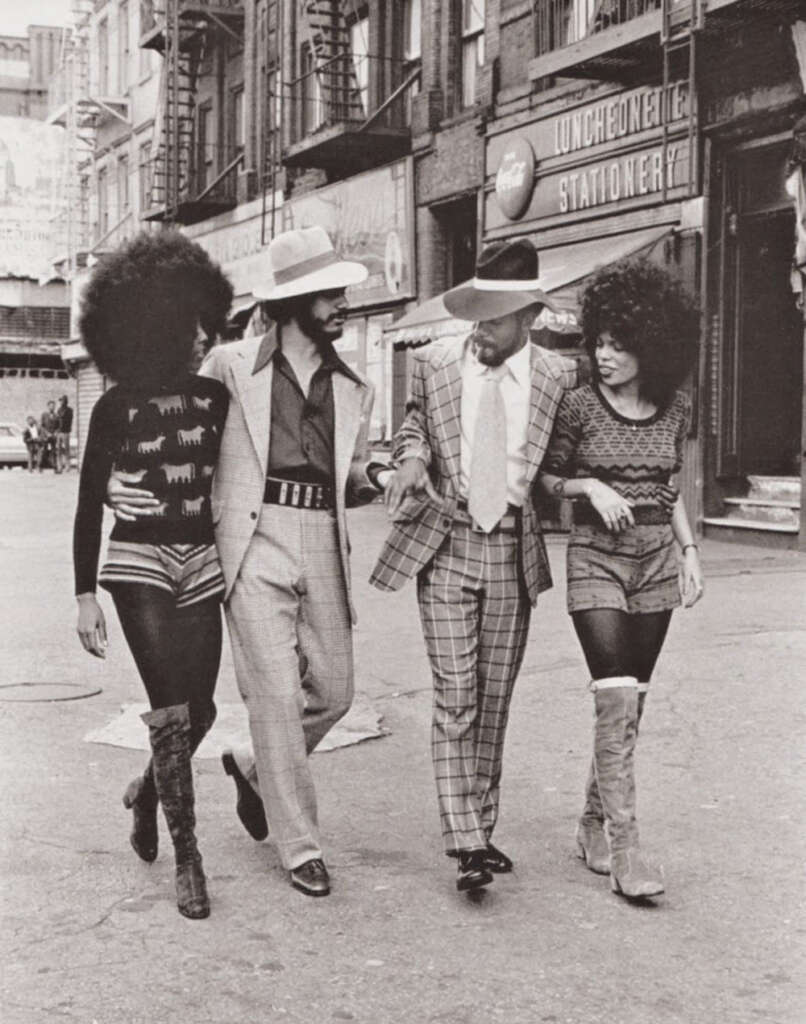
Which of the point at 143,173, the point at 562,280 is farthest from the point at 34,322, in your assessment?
→ the point at 562,280

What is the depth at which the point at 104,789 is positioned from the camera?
19.8 feet

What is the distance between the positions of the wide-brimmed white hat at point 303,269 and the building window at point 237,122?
85.5 feet

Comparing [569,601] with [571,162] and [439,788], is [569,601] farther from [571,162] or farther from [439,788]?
[571,162]

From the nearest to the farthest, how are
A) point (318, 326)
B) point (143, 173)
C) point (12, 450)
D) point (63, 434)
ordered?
point (318, 326)
point (143, 173)
point (63, 434)
point (12, 450)

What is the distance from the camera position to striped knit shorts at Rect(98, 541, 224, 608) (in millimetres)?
4605

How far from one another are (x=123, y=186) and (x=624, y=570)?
122 ft

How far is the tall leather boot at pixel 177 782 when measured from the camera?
4551 millimetres

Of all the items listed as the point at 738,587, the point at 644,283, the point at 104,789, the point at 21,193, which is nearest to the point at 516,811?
the point at 104,789

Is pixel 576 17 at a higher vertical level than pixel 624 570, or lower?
higher

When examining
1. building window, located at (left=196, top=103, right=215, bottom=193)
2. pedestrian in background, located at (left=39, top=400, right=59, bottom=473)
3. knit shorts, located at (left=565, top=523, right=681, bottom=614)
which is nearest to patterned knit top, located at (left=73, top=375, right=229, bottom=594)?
knit shorts, located at (left=565, top=523, right=681, bottom=614)

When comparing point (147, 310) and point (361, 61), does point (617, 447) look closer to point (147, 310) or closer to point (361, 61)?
point (147, 310)

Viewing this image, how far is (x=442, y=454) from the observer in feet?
15.9

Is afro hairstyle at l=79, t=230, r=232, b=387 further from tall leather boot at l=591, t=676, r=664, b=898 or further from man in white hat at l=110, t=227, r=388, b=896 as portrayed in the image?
tall leather boot at l=591, t=676, r=664, b=898

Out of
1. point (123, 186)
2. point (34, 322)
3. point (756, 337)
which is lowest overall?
point (756, 337)
